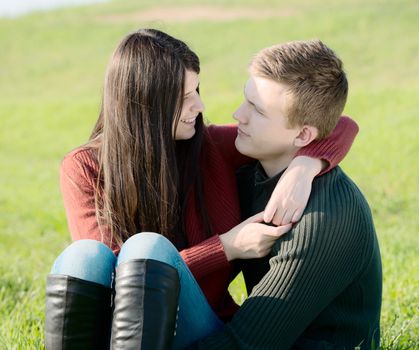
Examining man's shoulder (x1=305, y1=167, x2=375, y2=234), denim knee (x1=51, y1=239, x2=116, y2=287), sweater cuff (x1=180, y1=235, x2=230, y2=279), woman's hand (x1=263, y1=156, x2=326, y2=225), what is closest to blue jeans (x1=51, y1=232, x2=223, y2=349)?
Answer: denim knee (x1=51, y1=239, x2=116, y2=287)

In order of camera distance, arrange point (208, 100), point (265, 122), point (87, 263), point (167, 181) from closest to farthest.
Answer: point (87, 263), point (265, 122), point (167, 181), point (208, 100)

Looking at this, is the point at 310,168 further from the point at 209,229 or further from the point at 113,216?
the point at 113,216

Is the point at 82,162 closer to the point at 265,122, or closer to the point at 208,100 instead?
the point at 265,122

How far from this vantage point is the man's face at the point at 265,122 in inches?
122

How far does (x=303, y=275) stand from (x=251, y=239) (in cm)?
25

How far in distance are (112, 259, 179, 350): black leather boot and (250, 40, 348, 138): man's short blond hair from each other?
36.0 inches

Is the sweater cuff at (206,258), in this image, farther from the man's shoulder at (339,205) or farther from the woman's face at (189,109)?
the woman's face at (189,109)

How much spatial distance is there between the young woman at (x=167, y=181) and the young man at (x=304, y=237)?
9cm

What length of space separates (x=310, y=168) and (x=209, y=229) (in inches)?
22.0

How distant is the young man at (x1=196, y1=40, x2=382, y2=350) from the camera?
9.12 ft

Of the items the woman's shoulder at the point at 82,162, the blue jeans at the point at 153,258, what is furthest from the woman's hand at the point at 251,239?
the woman's shoulder at the point at 82,162

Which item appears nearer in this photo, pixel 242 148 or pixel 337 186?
pixel 337 186

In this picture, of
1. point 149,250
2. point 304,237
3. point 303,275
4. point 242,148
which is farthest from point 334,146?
point 149,250

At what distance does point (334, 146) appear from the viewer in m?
3.17
